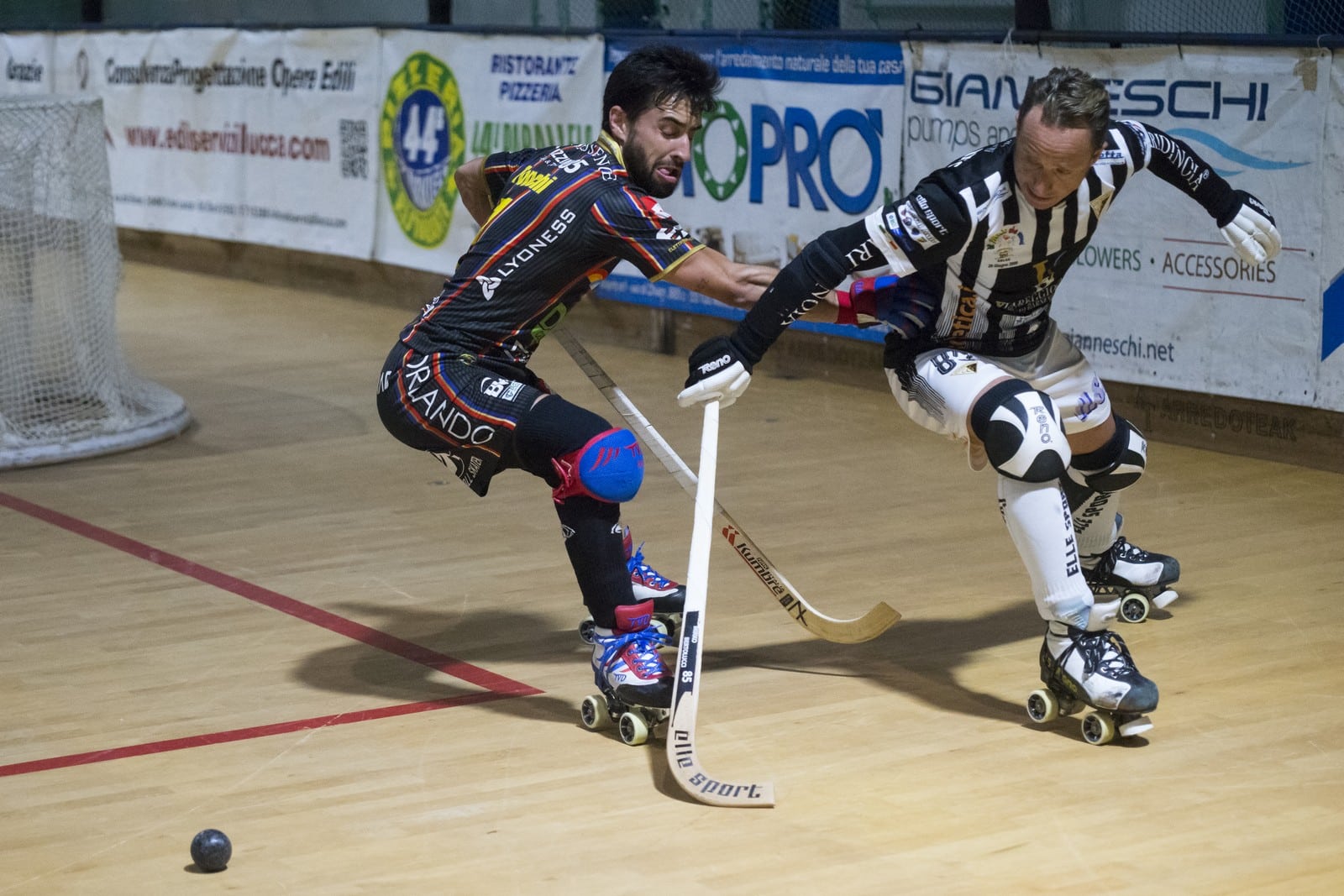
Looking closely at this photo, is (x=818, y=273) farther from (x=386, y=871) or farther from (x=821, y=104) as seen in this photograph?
(x=821, y=104)

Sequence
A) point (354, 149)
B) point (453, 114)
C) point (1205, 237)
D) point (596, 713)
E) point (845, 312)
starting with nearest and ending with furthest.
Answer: point (596, 713) → point (845, 312) → point (1205, 237) → point (453, 114) → point (354, 149)

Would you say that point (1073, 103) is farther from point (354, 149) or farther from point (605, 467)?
point (354, 149)

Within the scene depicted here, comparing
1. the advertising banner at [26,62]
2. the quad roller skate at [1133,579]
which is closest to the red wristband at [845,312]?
the quad roller skate at [1133,579]

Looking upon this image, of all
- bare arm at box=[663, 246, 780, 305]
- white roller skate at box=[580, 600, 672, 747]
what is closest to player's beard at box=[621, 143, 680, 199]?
bare arm at box=[663, 246, 780, 305]

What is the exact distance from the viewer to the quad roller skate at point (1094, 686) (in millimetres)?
4230

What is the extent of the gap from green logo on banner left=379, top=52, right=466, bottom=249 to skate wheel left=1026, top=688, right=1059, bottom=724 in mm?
7468

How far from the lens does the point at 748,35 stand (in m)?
9.52

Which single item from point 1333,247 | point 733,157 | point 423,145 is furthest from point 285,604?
point 423,145

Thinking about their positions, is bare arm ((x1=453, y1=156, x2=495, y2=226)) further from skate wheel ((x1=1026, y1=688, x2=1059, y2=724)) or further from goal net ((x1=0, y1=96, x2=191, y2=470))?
goal net ((x1=0, y1=96, x2=191, y2=470))

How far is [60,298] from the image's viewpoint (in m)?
8.23

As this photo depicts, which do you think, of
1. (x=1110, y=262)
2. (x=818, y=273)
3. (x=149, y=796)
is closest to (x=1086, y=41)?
(x=1110, y=262)

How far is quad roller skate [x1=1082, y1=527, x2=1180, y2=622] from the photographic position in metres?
5.32

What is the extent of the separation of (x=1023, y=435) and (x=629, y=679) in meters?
1.08

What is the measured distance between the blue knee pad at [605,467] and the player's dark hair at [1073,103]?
121 centimetres
